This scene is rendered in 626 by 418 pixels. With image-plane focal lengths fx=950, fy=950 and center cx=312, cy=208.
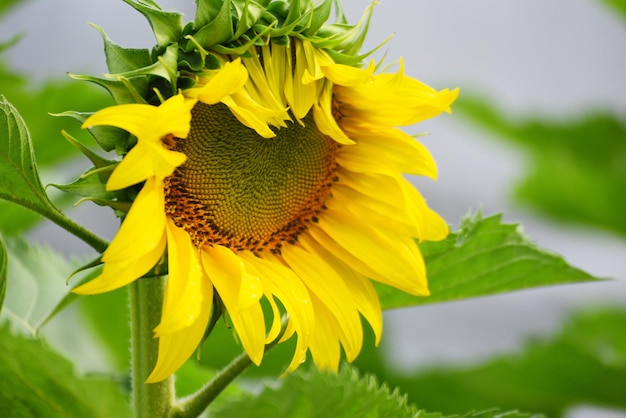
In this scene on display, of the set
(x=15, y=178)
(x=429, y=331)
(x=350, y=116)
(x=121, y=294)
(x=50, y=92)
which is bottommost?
(x=429, y=331)

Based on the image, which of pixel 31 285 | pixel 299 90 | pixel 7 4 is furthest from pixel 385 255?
pixel 7 4

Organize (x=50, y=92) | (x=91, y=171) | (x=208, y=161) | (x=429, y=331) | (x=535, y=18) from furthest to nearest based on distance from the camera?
(x=535, y=18) < (x=429, y=331) < (x=50, y=92) < (x=208, y=161) < (x=91, y=171)

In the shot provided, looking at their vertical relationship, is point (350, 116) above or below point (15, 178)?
above

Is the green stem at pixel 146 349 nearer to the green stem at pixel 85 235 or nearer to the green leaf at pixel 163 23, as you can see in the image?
the green stem at pixel 85 235

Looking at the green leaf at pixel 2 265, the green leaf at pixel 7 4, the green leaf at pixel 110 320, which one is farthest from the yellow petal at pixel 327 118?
the green leaf at pixel 7 4

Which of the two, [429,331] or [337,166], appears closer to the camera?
[337,166]

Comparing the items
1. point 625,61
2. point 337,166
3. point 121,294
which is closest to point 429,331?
point 625,61

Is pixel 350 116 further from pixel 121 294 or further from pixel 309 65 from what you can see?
pixel 121 294

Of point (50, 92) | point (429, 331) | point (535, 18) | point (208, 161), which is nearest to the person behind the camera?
point (208, 161)
